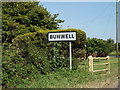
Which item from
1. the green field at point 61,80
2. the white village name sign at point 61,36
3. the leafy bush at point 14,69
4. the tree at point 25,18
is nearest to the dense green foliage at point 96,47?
the tree at point 25,18

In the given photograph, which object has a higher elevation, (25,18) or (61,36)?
(25,18)

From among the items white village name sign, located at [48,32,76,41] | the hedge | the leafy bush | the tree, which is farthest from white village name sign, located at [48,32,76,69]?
the tree

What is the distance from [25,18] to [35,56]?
8.41 m

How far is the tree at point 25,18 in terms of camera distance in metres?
16.5

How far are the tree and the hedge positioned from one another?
475 cm

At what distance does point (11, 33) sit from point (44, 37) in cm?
559

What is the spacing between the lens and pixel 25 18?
17.6m

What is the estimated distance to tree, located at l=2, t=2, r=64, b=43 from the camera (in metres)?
16.5

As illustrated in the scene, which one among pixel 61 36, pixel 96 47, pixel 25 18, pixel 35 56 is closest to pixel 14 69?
pixel 35 56

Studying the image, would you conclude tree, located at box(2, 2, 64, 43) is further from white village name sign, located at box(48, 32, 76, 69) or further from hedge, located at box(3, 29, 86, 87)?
white village name sign, located at box(48, 32, 76, 69)

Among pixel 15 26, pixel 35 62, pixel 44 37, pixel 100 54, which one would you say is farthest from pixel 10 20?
pixel 100 54

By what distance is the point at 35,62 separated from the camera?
31.9 feet

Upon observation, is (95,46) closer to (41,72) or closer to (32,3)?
(32,3)

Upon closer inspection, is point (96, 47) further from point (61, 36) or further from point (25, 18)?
point (61, 36)
